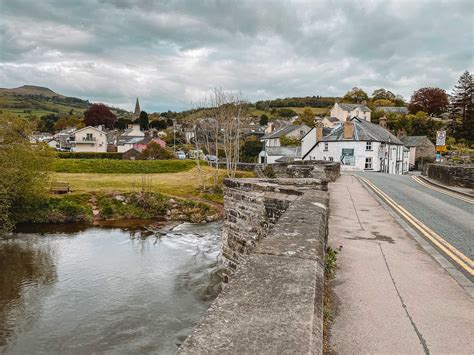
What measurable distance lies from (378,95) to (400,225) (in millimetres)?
125683

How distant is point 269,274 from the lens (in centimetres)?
360

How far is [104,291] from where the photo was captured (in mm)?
14969

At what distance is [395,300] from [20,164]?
28.5 metres

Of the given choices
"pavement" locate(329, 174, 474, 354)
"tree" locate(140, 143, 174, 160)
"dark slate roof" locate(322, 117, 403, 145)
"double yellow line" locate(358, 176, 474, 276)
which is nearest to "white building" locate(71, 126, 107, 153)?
"tree" locate(140, 143, 174, 160)

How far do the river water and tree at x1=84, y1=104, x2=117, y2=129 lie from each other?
92.1m

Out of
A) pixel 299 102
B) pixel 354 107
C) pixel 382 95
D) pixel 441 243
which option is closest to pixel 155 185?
pixel 441 243

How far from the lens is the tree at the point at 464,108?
201 feet

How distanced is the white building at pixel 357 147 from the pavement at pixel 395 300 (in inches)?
1636

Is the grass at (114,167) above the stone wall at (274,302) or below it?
below

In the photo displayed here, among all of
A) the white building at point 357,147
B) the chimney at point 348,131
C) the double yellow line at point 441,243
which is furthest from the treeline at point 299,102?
the double yellow line at point 441,243

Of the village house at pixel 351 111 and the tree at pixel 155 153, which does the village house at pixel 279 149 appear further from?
the village house at pixel 351 111

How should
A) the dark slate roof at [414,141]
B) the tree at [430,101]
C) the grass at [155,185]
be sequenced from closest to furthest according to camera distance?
the grass at [155,185] < the dark slate roof at [414,141] < the tree at [430,101]

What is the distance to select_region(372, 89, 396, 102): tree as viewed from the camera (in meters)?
123

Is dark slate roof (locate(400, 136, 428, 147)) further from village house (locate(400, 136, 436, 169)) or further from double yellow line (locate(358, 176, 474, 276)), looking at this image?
double yellow line (locate(358, 176, 474, 276))
